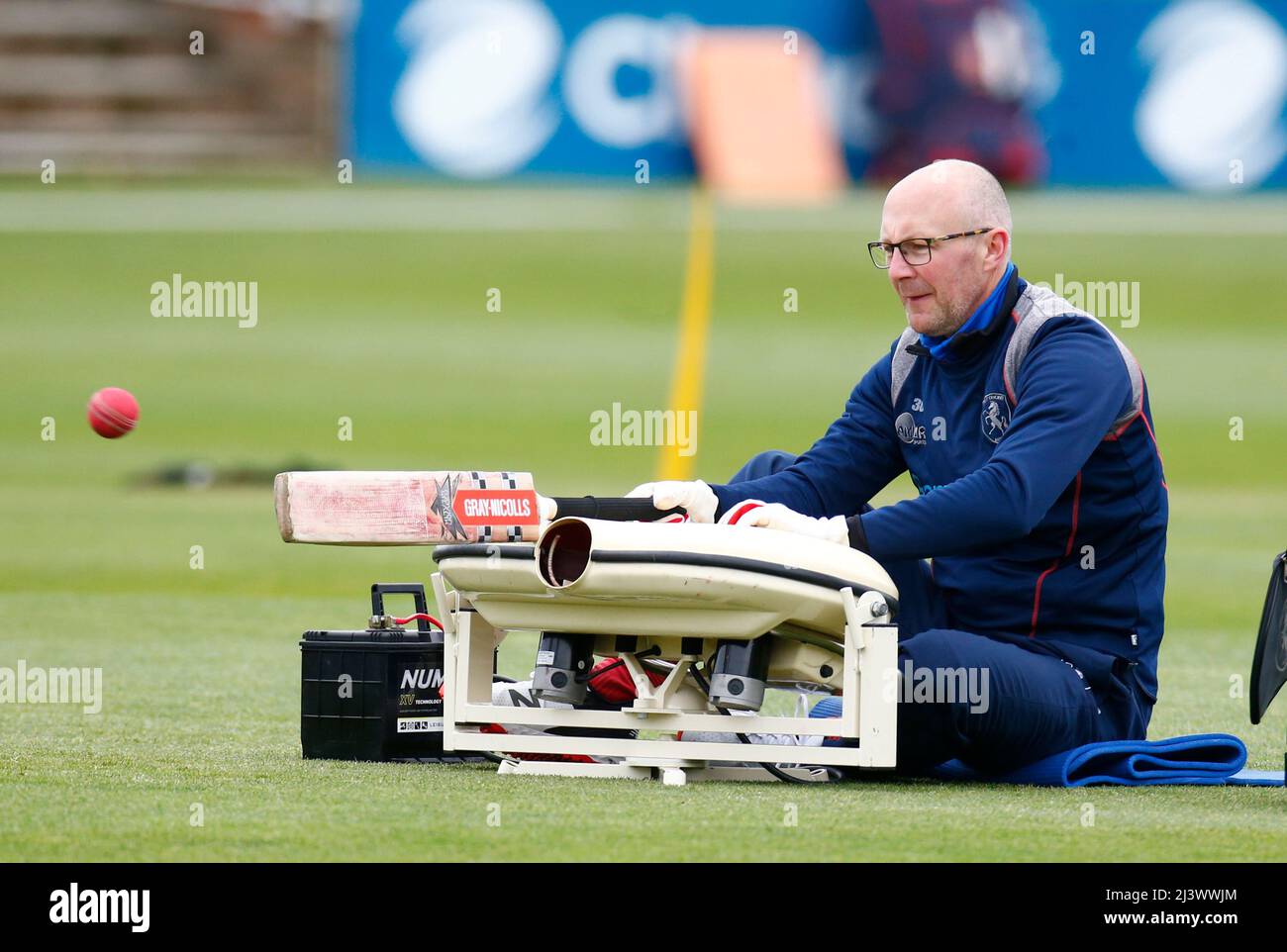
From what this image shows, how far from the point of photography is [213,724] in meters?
6.33

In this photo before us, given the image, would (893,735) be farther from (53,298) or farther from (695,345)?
(53,298)

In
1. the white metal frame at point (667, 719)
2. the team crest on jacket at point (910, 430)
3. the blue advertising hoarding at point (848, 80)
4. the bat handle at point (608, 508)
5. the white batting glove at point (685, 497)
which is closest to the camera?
the white metal frame at point (667, 719)

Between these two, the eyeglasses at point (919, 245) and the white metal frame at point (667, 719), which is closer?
the white metal frame at point (667, 719)

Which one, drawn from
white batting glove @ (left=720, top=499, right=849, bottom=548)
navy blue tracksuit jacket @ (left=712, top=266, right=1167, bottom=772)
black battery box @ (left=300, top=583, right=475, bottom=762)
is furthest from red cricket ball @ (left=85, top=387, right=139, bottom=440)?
white batting glove @ (left=720, top=499, right=849, bottom=548)

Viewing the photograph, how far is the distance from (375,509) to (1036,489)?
1.56m

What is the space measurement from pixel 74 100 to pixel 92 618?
69.4 ft

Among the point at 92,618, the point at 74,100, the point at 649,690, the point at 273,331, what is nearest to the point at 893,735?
the point at 649,690

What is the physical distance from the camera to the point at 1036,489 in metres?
5.17

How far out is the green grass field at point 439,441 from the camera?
461cm

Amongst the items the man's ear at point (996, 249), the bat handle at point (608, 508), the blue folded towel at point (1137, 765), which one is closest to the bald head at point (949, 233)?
the man's ear at point (996, 249)

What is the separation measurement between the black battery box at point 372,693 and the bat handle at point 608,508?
1.61 feet

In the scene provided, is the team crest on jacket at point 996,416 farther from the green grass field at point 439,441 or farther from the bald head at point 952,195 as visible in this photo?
the green grass field at point 439,441

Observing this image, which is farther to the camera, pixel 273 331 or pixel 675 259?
pixel 675 259

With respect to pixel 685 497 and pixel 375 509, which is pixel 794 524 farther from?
pixel 375 509
